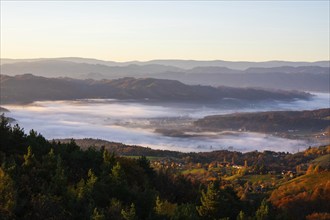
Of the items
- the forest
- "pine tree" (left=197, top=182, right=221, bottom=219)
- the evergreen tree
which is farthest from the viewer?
"pine tree" (left=197, top=182, right=221, bottom=219)

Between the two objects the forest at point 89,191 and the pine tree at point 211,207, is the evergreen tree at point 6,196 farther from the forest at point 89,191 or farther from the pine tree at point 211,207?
the pine tree at point 211,207

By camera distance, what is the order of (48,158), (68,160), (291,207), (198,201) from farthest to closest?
(291,207) → (68,160) → (198,201) → (48,158)

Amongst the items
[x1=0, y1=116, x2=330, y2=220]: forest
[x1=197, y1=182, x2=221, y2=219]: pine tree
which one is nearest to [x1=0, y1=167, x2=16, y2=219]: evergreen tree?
[x1=0, y1=116, x2=330, y2=220]: forest

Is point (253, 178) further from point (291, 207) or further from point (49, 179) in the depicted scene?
point (49, 179)

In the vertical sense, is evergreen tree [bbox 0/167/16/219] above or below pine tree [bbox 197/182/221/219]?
above

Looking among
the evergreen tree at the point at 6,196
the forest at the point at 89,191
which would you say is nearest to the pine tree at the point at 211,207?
the forest at the point at 89,191

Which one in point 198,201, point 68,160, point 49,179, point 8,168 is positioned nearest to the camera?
point 8,168

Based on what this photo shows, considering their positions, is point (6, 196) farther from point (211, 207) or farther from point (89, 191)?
point (211, 207)

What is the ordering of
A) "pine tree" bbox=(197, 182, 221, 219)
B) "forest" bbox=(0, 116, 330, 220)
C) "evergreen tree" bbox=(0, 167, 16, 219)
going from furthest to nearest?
"pine tree" bbox=(197, 182, 221, 219) → "forest" bbox=(0, 116, 330, 220) → "evergreen tree" bbox=(0, 167, 16, 219)

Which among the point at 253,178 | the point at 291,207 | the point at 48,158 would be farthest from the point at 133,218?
the point at 253,178

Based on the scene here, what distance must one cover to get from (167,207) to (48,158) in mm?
15757

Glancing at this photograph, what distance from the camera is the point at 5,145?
213 ft

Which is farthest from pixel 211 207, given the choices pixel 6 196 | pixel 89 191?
pixel 6 196

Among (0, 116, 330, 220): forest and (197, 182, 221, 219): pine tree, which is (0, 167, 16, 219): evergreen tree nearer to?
(0, 116, 330, 220): forest
